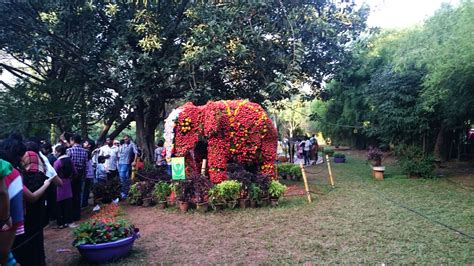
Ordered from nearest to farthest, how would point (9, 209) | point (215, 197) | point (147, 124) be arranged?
point (9, 209) < point (215, 197) < point (147, 124)

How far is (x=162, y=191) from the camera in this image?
30.1 ft

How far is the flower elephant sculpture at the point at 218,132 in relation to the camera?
9.79 meters

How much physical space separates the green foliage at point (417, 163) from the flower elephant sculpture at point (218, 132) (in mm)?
6724

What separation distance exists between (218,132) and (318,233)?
13.9 ft

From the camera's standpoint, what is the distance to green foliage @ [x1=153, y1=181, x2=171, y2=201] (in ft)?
30.1

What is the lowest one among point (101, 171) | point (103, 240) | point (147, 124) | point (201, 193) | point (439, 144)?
point (103, 240)

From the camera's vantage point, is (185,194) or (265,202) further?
(265,202)

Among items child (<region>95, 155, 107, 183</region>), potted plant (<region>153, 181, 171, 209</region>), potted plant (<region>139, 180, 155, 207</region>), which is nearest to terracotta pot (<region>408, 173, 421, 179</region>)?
potted plant (<region>153, 181, 171, 209</region>)

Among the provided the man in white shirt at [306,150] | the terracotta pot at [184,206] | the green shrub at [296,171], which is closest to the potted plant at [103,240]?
the terracotta pot at [184,206]

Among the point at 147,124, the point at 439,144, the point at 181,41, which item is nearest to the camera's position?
the point at 181,41

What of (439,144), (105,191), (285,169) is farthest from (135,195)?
(439,144)

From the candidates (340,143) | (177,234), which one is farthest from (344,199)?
(340,143)

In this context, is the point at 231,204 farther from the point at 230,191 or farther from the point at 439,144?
the point at 439,144

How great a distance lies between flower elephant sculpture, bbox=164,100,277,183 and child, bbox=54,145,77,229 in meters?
2.98
